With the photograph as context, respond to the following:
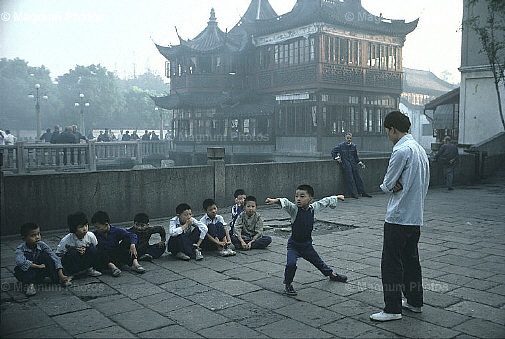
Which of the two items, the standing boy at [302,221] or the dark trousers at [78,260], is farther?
the dark trousers at [78,260]

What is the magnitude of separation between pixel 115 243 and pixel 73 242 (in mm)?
526

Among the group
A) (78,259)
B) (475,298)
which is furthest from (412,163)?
(78,259)

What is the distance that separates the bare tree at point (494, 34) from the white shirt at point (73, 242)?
17.3 m

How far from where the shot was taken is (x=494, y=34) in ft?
68.3

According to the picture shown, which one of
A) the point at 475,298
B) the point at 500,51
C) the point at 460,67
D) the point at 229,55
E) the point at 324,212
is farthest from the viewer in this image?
the point at 229,55

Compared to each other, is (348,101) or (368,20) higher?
(368,20)

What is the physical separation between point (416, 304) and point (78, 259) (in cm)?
371

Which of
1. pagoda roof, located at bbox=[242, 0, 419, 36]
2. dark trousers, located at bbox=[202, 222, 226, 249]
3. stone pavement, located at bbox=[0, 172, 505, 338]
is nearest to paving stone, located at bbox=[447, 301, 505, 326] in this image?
stone pavement, located at bbox=[0, 172, 505, 338]

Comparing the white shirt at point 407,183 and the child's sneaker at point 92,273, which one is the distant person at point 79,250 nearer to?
the child's sneaker at point 92,273

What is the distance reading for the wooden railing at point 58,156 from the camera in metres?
17.5

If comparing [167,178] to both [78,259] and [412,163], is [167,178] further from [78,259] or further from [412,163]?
[412,163]

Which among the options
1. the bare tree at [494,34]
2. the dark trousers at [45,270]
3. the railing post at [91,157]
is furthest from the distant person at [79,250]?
the bare tree at [494,34]

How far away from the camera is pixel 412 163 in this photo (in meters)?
4.15

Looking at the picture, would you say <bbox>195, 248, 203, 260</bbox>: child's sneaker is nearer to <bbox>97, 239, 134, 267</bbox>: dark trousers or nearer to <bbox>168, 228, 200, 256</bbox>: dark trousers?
<bbox>168, 228, 200, 256</bbox>: dark trousers
